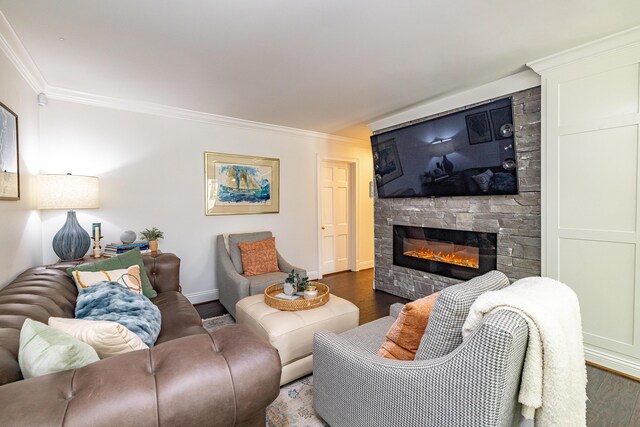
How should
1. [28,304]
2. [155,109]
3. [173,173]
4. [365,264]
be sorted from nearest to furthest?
[28,304], [155,109], [173,173], [365,264]

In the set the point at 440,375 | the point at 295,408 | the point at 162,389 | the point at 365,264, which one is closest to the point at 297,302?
the point at 295,408

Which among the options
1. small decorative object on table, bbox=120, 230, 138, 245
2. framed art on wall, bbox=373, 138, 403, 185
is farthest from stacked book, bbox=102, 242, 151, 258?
framed art on wall, bbox=373, 138, 403, 185

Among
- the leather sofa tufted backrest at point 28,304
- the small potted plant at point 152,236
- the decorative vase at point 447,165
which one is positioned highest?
the decorative vase at point 447,165

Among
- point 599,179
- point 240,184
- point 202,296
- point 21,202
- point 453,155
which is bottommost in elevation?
point 202,296

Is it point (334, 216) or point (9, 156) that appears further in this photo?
point (334, 216)

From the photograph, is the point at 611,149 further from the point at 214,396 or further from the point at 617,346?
the point at 214,396

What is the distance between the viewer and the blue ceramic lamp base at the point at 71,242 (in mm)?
2481

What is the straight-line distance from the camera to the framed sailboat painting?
12.4 ft

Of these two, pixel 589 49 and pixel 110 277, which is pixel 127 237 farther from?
pixel 589 49

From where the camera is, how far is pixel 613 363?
7.00ft

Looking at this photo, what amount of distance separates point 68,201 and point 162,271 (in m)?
0.98

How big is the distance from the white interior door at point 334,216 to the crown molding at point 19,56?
11.4ft

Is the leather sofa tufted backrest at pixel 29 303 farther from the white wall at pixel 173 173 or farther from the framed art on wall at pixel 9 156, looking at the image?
the white wall at pixel 173 173

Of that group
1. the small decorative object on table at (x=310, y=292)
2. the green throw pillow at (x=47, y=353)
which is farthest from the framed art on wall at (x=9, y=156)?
the small decorative object on table at (x=310, y=292)
